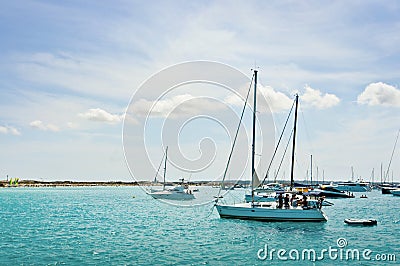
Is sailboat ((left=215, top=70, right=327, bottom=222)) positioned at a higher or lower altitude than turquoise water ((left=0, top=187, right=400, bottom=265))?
higher

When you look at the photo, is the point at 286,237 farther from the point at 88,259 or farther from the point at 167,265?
the point at 88,259

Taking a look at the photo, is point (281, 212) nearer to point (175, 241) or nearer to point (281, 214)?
point (281, 214)

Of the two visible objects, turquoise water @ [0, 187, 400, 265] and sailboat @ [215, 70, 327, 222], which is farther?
sailboat @ [215, 70, 327, 222]

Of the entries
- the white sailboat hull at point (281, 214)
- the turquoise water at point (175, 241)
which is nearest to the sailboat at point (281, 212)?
the white sailboat hull at point (281, 214)

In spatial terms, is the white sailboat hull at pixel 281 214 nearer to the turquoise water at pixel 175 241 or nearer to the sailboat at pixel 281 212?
the sailboat at pixel 281 212

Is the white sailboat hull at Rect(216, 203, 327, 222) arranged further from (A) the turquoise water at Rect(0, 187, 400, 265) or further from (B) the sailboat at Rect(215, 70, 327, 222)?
(A) the turquoise water at Rect(0, 187, 400, 265)

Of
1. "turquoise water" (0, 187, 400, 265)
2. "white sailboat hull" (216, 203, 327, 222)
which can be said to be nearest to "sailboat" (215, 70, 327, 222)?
"white sailboat hull" (216, 203, 327, 222)

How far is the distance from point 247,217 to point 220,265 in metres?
21.8

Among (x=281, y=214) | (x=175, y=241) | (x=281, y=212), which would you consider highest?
(x=281, y=212)

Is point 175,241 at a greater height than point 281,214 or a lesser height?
lesser

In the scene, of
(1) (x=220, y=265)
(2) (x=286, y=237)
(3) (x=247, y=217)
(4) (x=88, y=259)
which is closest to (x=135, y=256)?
(4) (x=88, y=259)

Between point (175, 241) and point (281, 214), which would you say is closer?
point (175, 241)

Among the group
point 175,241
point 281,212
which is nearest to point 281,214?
point 281,212

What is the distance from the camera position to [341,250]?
1284 inches
